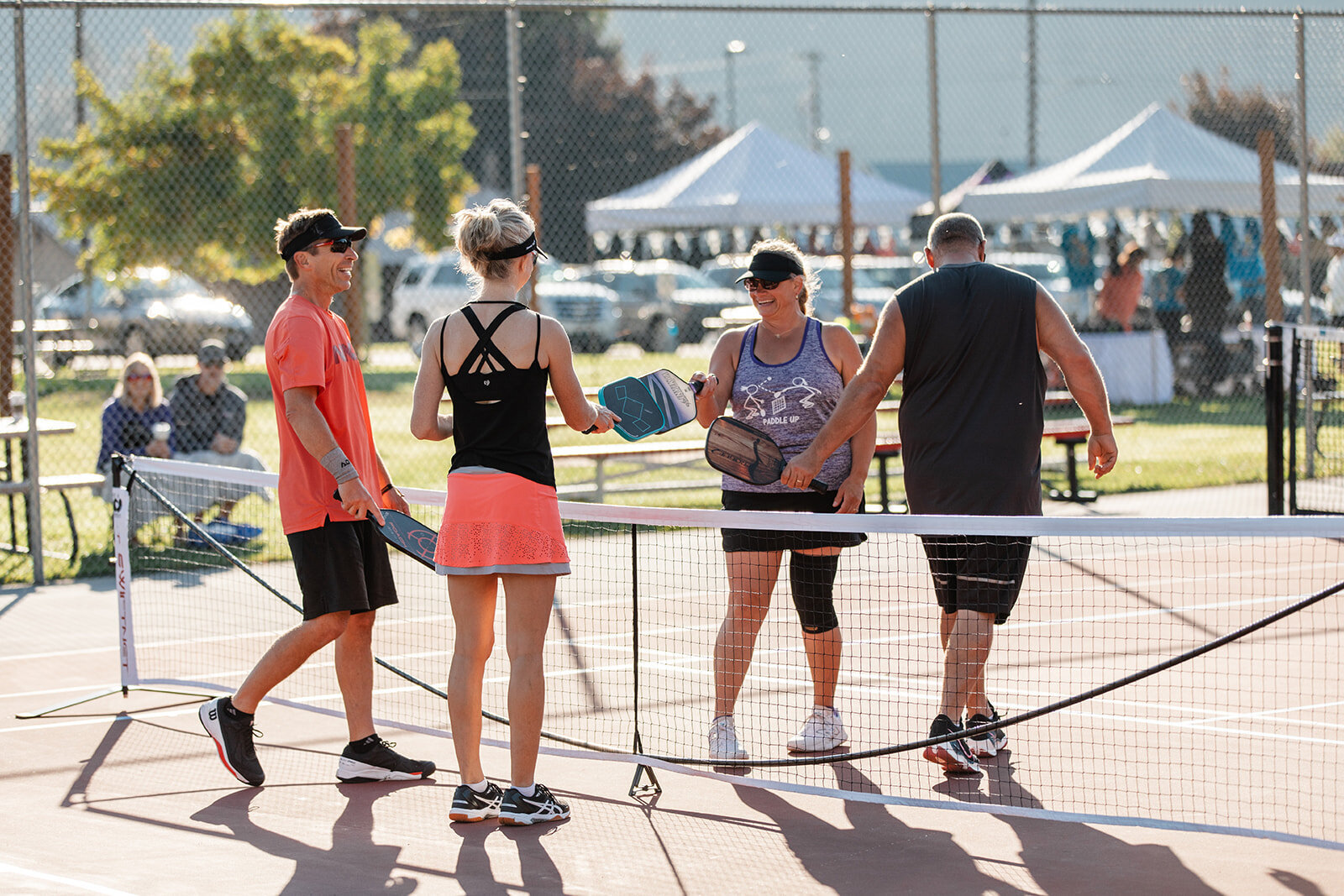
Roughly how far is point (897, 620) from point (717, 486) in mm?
4988

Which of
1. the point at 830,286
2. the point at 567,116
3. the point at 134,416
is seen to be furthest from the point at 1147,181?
the point at 567,116

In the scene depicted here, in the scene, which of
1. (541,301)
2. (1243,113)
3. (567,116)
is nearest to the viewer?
(1243,113)

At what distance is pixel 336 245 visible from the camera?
5.36m

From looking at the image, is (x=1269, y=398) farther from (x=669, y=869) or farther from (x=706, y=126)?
(x=706, y=126)

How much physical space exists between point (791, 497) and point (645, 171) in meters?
22.1

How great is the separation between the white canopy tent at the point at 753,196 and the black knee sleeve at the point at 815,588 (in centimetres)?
1518

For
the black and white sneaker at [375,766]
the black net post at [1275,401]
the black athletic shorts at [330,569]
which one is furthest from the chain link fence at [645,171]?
the black and white sneaker at [375,766]

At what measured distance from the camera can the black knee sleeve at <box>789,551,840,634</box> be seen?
555cm

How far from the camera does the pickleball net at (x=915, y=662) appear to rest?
4.97 m

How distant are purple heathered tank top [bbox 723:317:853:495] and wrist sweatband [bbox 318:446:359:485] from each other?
1410 mm

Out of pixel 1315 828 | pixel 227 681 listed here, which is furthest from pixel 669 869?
pixel 227 681

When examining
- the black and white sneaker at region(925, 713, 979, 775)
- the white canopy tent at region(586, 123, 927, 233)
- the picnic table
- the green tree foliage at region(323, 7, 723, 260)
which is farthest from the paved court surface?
the white canopy tent at region(586, 123, 927, 233)

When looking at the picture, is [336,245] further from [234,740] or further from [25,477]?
[25,477]

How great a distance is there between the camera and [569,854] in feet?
15.0
